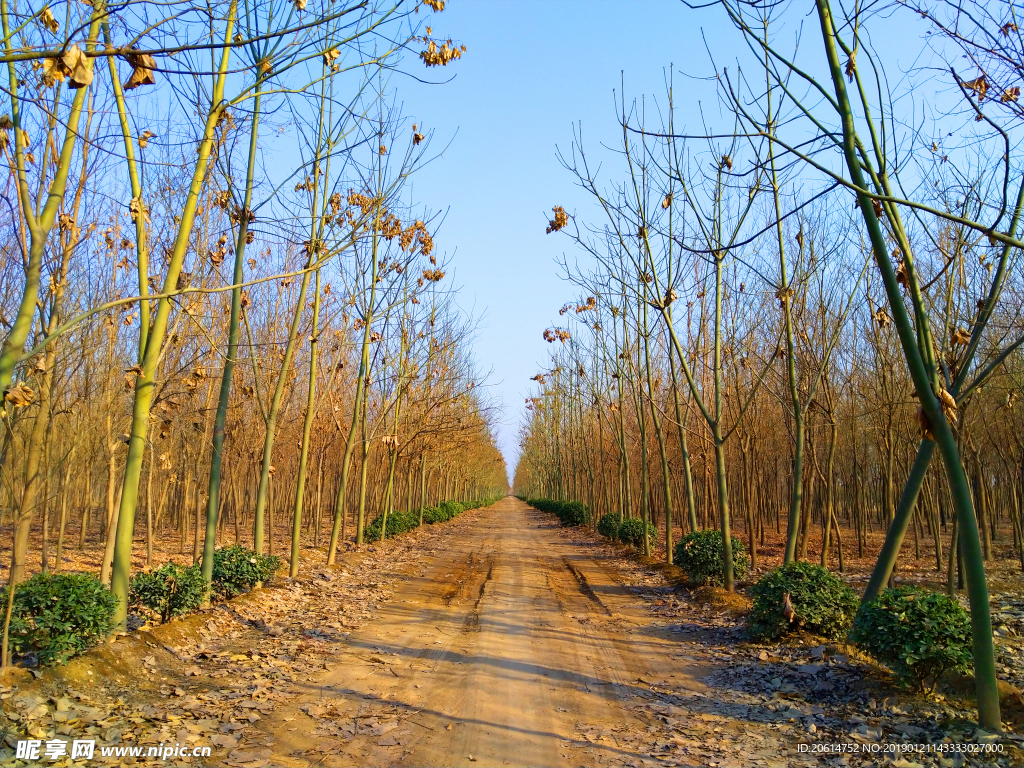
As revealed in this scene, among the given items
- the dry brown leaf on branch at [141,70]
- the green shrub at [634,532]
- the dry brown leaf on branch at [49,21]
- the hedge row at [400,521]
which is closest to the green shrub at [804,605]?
the dry brown leaf on branch at [141,70]

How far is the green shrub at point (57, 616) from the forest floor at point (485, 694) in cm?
19

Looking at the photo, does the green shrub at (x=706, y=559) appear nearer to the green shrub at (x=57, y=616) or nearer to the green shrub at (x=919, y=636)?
the green shrub at (x=919, y=636)

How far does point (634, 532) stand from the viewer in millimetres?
17484

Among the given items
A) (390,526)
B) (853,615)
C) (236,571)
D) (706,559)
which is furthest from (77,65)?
(390,526)

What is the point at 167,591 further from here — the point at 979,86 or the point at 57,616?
the point at 979,86

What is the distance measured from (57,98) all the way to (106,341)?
539cm

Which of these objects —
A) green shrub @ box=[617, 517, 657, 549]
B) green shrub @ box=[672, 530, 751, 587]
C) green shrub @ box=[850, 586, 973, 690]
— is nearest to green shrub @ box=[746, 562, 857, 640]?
green shrub @ box=[850, 586, 973, 690]

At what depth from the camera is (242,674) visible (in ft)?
18.9

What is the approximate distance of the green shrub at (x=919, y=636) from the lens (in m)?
4.91

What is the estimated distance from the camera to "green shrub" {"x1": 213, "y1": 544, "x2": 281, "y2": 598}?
27.8ft

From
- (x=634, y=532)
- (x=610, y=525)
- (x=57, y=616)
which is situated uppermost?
(x=57, y=616)

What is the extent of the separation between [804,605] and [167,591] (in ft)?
22.1

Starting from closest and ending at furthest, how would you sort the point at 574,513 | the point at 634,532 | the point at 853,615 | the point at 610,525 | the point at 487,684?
the point at 487,684
the point at 853,615
the point at 634,532
the point at 610,525
the point at 574,513

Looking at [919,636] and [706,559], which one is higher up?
[919,636]
